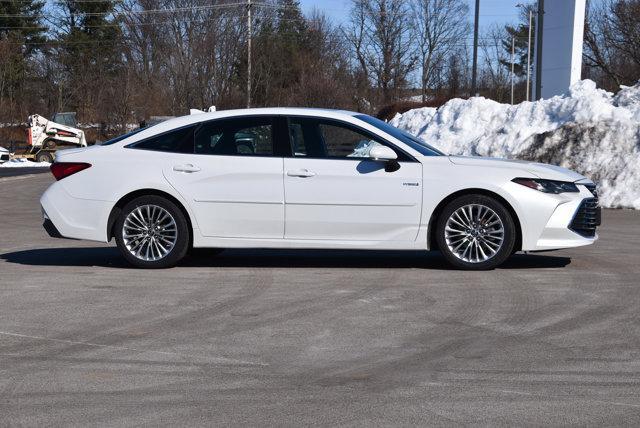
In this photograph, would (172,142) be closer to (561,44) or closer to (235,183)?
(235,183)

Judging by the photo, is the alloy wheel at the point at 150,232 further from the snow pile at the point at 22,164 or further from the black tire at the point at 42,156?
the black tire at the point at 42,156

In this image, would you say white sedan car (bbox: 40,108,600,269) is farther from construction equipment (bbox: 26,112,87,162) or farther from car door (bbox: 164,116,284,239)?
construction equipment (bbox: 26,112,87,162)

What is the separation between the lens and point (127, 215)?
1008cm

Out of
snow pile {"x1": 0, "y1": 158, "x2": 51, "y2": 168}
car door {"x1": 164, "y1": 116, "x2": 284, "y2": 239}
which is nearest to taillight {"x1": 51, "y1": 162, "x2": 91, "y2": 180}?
car door {"x1": 164, "y1": 116, "x2": 284, "y2": 239}

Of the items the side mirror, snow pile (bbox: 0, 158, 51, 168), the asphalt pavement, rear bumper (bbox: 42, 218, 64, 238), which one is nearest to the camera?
the asphalt pavement

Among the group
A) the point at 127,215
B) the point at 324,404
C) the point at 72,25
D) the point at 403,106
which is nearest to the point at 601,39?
the point at 403,106

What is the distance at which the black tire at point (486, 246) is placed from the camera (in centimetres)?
973

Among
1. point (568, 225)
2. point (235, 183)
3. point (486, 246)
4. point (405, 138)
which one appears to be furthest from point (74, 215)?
point (568, 225)

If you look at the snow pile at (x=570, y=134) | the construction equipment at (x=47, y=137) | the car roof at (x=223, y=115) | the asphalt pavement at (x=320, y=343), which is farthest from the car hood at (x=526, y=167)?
the construction equipment at (x=47, y=137)

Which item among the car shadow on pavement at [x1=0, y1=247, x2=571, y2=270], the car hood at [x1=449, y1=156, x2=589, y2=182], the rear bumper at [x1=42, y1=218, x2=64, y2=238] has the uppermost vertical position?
the car hood at [x1=449, y1=156, x2=589, y2=182]

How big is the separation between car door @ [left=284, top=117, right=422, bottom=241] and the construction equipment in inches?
1579

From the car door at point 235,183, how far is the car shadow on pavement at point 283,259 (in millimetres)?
660

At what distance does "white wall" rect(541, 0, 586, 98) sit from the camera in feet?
82.3

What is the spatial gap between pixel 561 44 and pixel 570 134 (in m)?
6.76
